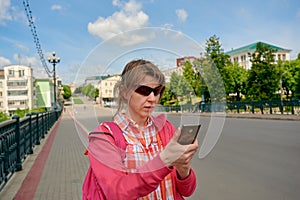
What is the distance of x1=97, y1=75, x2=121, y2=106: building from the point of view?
1595 millimetres

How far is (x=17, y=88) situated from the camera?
289 ft

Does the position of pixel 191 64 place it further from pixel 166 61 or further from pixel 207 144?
pixel 207 144

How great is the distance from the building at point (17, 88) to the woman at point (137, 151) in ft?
299

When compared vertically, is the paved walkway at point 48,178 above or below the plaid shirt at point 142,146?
below

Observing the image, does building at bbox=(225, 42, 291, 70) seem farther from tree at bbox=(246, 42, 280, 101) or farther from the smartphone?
the smartphone

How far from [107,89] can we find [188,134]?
0.68m

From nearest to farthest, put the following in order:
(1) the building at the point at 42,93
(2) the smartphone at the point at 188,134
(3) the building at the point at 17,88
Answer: (2) the smartphone at the point at 188,134, (3) the building at the point at 17,88, (1) the building at the point at 42,93

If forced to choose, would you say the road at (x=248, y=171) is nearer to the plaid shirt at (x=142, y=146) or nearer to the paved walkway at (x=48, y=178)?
the plaid shirt at (x=142, y=146)

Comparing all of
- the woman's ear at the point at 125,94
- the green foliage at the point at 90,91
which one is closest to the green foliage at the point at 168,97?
the woman's ear at the point at 125,94

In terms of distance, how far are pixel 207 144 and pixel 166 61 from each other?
0.49m

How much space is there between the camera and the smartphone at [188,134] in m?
1.11

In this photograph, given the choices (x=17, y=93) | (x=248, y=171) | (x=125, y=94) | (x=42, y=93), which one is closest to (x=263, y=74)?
(x=248, y=171)

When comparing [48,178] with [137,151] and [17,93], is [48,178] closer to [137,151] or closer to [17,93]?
[137,151]

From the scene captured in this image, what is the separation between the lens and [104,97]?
1686mm
